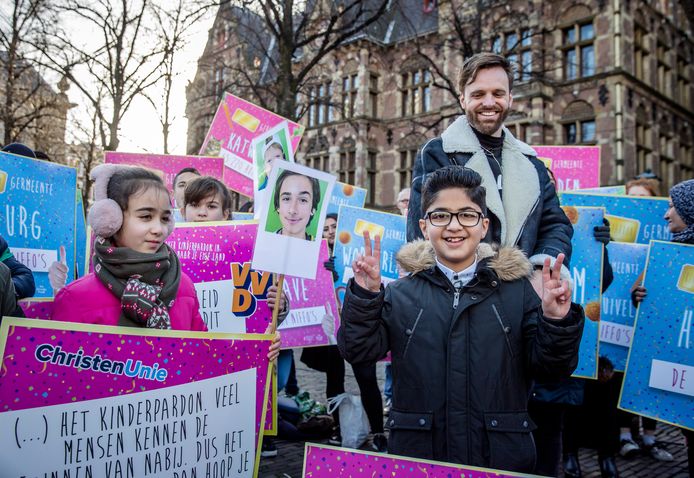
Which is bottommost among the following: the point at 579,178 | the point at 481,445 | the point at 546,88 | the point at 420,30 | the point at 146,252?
the point at 481,445

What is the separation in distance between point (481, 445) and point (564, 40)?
72.9 feet

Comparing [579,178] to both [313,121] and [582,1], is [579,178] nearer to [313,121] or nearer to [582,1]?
[582,1]

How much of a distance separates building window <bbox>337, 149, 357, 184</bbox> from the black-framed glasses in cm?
2630

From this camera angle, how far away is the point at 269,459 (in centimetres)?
406

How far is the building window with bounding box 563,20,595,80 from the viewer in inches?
794

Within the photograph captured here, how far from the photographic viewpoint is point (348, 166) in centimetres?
2881

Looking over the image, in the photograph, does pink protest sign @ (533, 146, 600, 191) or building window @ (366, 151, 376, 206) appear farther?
building window @ (366, 151, 376, 206)

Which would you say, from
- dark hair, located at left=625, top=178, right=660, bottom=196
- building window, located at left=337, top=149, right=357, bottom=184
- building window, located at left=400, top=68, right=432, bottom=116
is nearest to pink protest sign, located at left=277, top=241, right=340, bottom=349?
dark hair, located at left=625, top=178, right=660, bottom=196

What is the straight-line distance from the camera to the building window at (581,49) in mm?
20170

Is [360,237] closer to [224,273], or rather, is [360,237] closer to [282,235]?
[224,273]

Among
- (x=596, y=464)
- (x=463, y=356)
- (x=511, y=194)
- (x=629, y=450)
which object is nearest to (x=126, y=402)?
(x=463, y=356)

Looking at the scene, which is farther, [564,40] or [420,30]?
[420,30]

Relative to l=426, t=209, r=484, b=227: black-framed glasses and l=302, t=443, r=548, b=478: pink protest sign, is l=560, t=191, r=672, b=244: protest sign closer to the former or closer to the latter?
l=426, t=209, r=484, b=227: black-framed glasses

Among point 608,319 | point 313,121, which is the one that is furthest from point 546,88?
point 608,319
